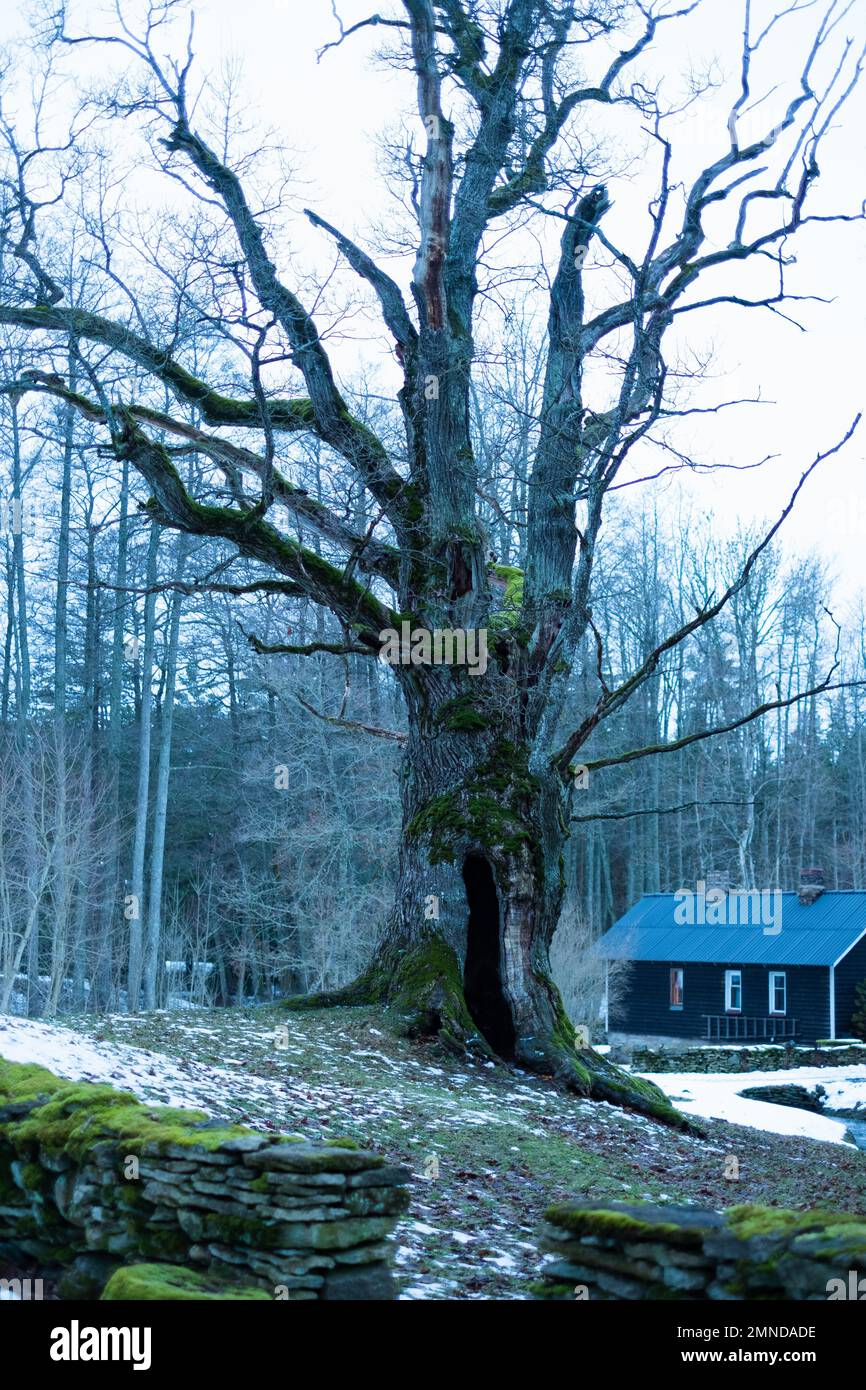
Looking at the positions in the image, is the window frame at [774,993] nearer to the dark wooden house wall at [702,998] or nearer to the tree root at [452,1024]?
the dark wooden house wall at [702,998]

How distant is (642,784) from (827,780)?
827cm

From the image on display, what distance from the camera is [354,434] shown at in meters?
15.0

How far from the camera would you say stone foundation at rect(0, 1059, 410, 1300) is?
555 centimetres

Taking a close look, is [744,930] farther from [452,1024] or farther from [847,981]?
[452,1024]

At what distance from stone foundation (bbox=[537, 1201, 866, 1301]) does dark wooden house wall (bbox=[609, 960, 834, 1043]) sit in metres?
32.6

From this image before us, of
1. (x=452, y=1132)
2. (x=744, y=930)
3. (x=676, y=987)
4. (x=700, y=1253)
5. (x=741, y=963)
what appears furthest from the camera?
(x=676, y=987)

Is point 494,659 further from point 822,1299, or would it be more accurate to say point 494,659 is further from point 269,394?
point 822,1299

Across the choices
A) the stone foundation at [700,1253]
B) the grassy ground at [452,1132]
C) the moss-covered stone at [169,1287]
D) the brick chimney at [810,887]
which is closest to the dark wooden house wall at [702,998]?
the brick chimney at [810,887]

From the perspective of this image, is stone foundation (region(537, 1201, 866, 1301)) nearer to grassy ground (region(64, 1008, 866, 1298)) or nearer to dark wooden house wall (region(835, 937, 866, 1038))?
grassy ground (region(64, 1008, 866, 1298))

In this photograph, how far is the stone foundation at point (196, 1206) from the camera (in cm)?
555

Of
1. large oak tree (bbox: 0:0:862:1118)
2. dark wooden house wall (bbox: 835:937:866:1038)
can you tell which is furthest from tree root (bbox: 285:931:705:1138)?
dark wooden house wall (bbox: 835:937:866:1038)

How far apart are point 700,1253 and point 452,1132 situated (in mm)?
5239

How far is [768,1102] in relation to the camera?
1105 inches

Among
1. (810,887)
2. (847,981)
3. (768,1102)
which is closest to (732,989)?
(847,981)
